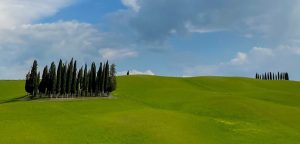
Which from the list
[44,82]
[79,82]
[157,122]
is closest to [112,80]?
[79,82]

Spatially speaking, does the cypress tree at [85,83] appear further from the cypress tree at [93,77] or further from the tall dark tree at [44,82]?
the tall dark tree at [44,82]

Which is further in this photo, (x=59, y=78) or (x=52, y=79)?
(x=59, y=78)

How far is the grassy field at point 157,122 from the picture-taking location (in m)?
55.9

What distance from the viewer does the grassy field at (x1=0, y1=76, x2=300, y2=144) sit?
183ft

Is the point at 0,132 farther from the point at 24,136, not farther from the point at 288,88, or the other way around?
the point at 288,88

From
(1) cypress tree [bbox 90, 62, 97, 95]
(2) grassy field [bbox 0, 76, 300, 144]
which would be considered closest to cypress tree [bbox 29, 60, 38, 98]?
(1) cypress tree [bbox 90, 62, 97, 95]

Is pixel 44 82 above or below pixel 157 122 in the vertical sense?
above

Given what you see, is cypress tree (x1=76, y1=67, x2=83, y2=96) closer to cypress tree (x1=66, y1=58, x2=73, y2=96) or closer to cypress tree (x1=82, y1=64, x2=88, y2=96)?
cypress tree (x1=82, y1=64, x2=88, y2=96)

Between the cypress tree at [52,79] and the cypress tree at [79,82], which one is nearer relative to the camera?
the cypress tree at [52,79]

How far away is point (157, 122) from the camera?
66438 millimetres

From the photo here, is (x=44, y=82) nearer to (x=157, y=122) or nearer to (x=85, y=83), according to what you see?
(x=85, y=83)

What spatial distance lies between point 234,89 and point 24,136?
125 m

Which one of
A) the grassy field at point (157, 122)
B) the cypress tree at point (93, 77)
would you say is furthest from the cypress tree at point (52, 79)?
the grassy field at point (157, 122)

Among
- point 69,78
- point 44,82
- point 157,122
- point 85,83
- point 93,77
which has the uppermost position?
point 93,77
